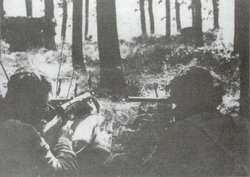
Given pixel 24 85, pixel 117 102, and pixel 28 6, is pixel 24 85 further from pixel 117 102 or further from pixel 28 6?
pixel 28 6

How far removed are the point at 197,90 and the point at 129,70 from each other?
1.08 meters

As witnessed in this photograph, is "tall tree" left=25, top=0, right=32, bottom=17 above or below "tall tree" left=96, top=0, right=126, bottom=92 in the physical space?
above

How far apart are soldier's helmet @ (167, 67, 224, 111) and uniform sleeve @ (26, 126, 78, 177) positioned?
21.1 inches

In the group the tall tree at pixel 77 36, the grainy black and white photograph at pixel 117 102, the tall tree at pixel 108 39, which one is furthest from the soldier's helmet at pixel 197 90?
the tall tree at pixel 77 36

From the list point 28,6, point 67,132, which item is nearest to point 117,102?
point 67,132

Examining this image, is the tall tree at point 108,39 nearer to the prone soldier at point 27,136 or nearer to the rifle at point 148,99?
the rifle at point 148,99

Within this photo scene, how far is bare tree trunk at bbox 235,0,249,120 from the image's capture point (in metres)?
2.39

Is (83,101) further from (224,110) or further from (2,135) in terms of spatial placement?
(224,110)

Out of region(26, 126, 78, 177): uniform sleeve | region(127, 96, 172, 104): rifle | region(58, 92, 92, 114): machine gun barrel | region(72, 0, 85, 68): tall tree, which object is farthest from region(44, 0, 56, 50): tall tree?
region(26, 126, 78, 177): uniform sleeve

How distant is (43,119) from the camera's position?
170cm

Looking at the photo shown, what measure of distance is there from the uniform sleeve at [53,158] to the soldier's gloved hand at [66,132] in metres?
0.07

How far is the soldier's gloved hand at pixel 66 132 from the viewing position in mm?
1740

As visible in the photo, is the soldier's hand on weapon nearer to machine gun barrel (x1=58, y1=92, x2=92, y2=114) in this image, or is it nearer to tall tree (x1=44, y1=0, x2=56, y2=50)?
machine gun barrel (x1=58, y1=92, x2=92, y2=114)

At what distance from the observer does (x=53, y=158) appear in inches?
62.8
